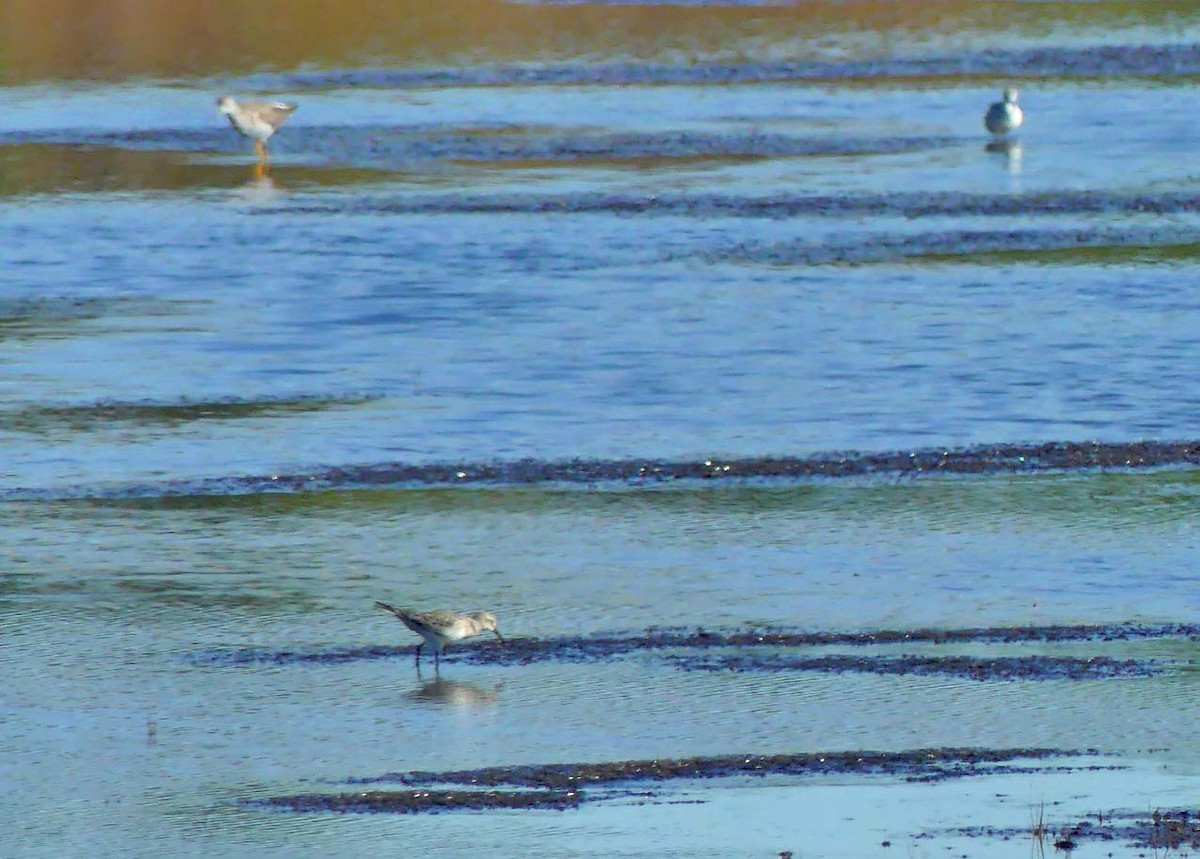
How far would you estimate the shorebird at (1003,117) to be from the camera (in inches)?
985

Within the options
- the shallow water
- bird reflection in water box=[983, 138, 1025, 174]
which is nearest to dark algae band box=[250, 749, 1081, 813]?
the shallow water

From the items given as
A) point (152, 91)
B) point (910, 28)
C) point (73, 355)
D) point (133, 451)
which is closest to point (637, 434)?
point (133, 451)

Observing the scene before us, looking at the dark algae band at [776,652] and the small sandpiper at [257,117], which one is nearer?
the dark algae band at [776,652]

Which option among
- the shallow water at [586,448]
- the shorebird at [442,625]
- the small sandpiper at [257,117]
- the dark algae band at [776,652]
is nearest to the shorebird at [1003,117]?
the shallow water at [586,448]

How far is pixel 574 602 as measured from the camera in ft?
37.0

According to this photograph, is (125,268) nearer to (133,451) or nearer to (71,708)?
(133,451)

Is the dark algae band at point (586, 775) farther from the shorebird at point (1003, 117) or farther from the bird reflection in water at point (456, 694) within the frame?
the shorebird at point (1003, 117)

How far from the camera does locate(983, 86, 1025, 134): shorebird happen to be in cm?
2503

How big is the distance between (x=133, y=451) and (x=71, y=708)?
4548 millimetres

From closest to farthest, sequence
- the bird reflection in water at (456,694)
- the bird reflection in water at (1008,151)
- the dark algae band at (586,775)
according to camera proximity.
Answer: the dark algae band at (586,775) → the bird reflection in water at (456,694) → the bird reflection in water at (1008,151)

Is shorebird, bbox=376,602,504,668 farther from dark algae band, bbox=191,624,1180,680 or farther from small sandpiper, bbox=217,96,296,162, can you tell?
small sandpiper, bbox=217,96,296,162

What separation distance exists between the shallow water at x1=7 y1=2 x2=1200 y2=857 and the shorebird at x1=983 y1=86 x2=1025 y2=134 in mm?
422

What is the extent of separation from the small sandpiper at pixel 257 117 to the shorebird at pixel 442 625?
16.4 m

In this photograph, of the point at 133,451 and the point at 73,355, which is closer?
the point at 133,451
